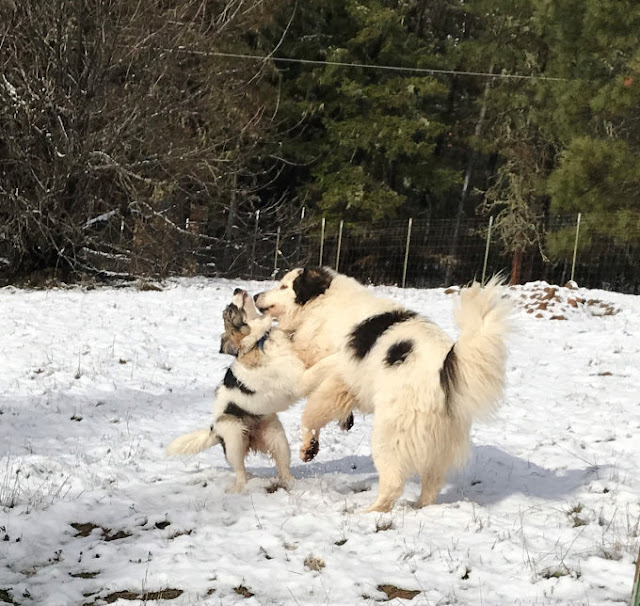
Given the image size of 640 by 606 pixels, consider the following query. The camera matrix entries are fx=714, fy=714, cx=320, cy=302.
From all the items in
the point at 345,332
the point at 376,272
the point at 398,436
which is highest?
the point at 345,332

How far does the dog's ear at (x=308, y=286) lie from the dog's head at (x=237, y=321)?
41 centimetres

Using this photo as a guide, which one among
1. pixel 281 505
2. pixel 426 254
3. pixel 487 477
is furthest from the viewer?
pixel 426 254

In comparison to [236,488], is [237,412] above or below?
above

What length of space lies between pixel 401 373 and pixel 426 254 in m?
20.5

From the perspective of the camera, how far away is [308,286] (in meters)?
5.45

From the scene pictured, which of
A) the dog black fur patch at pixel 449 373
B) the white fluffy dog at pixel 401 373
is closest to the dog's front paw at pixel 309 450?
the white fluffy dog at pixel 401 373

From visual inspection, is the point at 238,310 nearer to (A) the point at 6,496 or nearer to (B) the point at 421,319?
(B) the point at 421,319

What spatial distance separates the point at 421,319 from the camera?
4.94 meters

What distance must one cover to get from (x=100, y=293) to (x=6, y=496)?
11.1 m

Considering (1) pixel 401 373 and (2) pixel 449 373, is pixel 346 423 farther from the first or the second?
(2) pixel 449 373

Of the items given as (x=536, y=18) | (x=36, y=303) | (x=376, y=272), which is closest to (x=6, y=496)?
(x=36, y=303)

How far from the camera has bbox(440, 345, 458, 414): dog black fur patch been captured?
4441 mm

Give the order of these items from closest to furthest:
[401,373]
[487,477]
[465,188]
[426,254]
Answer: [401,373], [487,477], [426,254], [465,188]

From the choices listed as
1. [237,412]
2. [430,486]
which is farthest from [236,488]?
[430,486]
